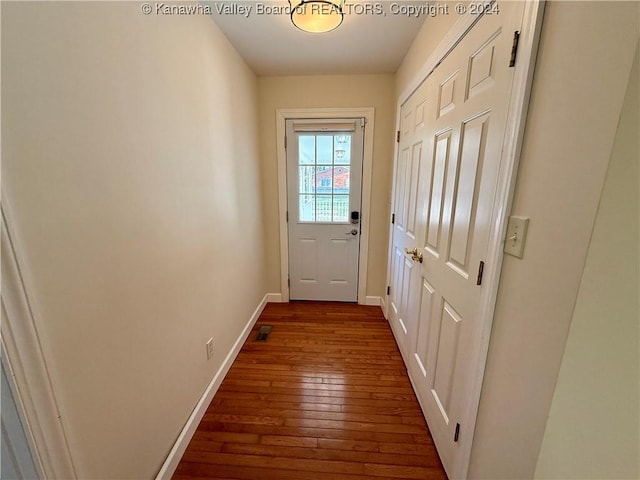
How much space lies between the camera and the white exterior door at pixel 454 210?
0.88 metres

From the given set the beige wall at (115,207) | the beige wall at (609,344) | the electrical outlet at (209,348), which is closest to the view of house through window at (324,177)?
the beige wall at (115,207)

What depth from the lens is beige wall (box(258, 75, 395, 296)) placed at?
2389mm

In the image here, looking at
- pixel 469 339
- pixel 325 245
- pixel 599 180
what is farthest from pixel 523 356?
pixel 325 245

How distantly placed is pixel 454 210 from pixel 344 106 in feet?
5.79

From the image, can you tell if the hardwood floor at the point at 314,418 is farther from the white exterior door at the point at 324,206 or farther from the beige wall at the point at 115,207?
the white exterior door at the point at 324,206

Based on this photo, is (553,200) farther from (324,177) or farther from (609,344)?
(324,177)

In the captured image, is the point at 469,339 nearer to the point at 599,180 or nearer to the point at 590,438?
the point at 590,438

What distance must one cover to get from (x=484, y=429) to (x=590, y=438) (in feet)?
1.40

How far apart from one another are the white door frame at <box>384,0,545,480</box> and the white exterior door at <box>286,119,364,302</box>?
4.86 ft

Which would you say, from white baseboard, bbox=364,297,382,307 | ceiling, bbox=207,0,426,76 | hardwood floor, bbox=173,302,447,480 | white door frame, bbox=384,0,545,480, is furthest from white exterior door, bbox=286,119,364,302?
white door frame, bbox=384,0,545,480

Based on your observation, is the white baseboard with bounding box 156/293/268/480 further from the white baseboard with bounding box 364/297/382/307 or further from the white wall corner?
the white baseboard with bounding box 364/297/382/307

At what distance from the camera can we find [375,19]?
1594 mm

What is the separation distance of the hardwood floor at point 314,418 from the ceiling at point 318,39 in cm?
238

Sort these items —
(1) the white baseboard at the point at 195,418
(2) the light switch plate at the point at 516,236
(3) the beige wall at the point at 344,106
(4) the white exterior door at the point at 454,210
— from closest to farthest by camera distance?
1. (2) the light switch plate at the point at 516,236
2. (4) the white exterior door at the point at 454,210
3. (1) the white baseboard at the point at 195,418
4. (3) the beige wall at the point at 344,106
